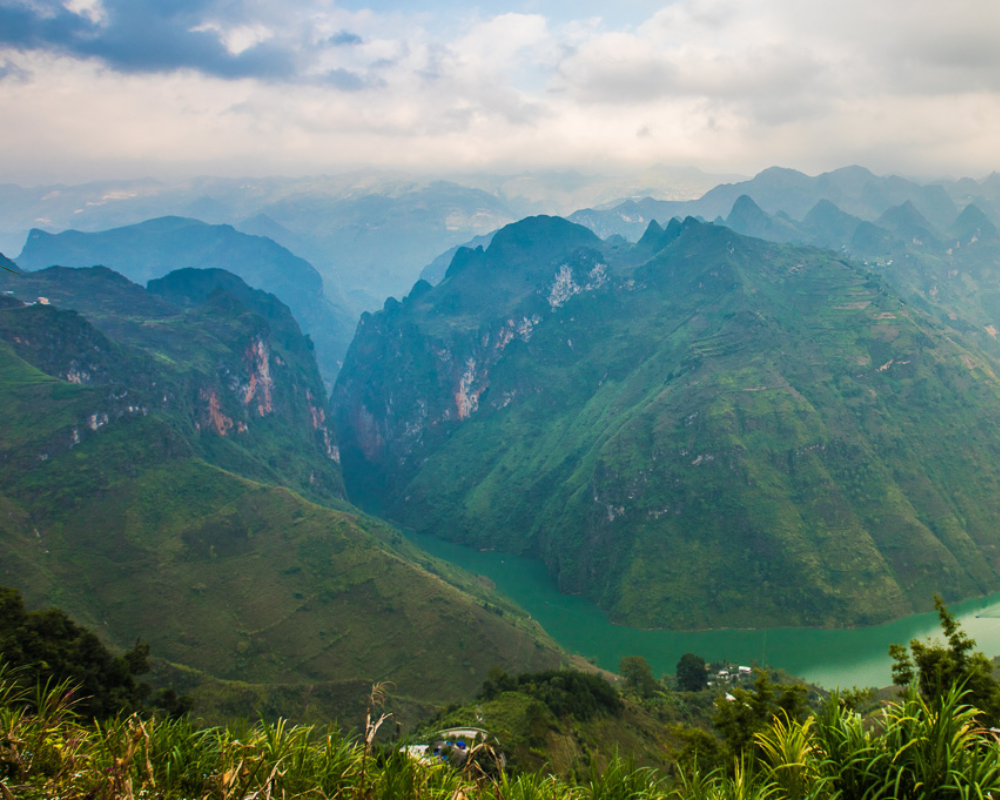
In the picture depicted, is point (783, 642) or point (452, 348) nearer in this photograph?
point (783, 642)

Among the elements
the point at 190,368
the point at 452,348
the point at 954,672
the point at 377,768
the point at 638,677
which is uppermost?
the point at 452,348

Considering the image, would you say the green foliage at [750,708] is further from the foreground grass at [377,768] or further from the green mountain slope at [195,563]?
the green mountain slope at [195,563]

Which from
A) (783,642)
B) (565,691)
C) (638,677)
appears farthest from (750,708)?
(783,642)

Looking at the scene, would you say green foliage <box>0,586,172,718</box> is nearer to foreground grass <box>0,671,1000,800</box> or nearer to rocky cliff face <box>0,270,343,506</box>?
foreground grass <box>0,671,1000,800</box>

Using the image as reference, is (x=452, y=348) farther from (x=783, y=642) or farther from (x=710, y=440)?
(x=783, y=642)

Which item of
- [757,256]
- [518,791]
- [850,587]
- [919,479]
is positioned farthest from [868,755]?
[757,256]

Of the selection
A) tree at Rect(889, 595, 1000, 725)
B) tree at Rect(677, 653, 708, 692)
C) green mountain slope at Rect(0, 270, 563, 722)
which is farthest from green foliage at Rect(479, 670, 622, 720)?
tree at Rect(889, 595, 1000, 725)

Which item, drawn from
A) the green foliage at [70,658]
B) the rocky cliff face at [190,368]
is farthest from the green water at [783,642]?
the green foliage at [70,658]
